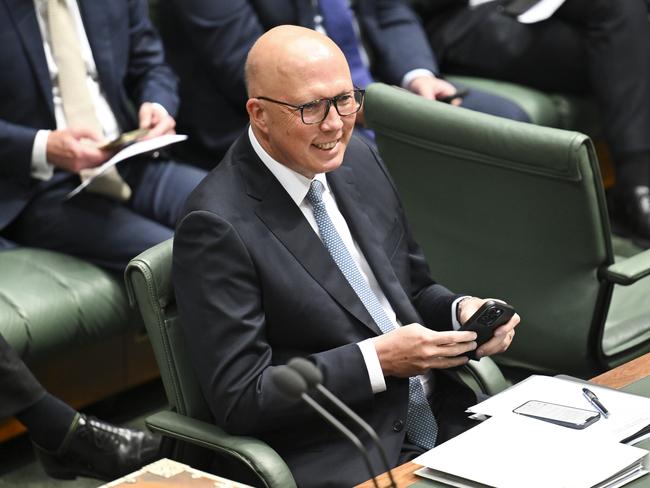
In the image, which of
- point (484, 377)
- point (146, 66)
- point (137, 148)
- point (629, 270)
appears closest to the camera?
point (484, 377)

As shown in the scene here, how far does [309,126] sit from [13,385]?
3.54 feet

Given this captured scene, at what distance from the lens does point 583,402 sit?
2.09 meters

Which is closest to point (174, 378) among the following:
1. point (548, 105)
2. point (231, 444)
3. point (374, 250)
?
point (231, 444)

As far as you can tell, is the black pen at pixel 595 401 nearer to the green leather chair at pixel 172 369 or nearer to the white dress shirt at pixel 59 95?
the green leather chair at pixel 172 369

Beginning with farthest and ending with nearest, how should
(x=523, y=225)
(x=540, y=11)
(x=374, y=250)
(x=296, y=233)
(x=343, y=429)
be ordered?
(x=540, y=11)
(x=523, y=225)
(x=374, y=250)
(x=296, y=233)
(x=343, y=429)

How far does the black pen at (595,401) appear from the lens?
2039mm

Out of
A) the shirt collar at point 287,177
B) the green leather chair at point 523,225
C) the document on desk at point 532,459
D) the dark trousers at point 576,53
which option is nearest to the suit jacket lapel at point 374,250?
the shirt collar at point 287,177

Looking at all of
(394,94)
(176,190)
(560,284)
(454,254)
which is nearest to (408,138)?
(394,94)

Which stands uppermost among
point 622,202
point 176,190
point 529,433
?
point 529,433

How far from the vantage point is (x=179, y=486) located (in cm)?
187

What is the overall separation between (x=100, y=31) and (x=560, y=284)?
1.47m

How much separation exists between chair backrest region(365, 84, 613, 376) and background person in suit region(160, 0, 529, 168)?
94 cm

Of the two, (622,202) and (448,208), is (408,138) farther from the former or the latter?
(622,202)

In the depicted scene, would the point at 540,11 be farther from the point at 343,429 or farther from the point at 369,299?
the point at 343,429
